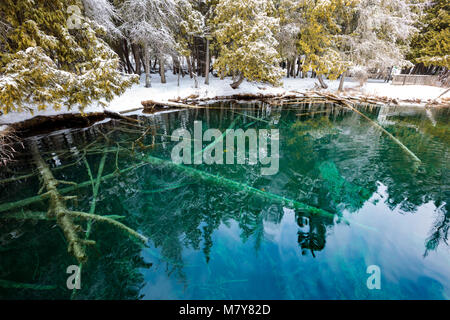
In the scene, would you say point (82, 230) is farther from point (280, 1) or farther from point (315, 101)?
point (280, 1)

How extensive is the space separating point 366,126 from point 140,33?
19.0 metres

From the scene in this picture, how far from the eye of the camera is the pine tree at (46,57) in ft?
22.9

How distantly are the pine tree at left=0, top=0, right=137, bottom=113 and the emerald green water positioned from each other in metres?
2.24

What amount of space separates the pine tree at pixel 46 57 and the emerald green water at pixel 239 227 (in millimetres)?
2244

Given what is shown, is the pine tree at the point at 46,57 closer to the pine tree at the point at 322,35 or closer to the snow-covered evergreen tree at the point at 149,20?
the snow-covered evergreen tree at the point at 149,20

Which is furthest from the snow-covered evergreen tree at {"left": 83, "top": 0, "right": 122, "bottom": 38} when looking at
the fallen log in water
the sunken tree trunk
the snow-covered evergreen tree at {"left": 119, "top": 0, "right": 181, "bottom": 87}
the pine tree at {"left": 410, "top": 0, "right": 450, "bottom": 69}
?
the pine tree at {"left": 410, "top": 0, "right": 450, "bottom": 69}

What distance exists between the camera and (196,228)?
5.21 metres

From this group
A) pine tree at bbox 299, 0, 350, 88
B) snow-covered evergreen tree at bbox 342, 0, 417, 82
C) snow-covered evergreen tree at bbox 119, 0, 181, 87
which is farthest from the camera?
snow-covered evergreen tree at bbox 342, 0, 417, 82

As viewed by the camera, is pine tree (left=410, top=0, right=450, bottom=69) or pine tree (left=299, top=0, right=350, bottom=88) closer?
pine tree (left=299, top=0, right=350, bottom=88)

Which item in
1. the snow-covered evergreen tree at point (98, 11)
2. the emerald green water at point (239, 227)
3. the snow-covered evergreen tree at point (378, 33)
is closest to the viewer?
the emerald green water at point (239, 227)

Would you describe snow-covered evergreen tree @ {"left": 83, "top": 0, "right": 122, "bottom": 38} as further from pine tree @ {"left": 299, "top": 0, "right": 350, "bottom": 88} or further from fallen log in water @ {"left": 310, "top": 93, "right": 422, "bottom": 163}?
pine tree @ {"left": 299, "top": 0, "right": 350, "bottom": 88}

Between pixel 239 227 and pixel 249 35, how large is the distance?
1704 cm

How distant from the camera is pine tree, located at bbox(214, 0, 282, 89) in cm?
1725

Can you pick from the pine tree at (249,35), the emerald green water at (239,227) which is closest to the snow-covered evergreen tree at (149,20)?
the pine tree at (249,35)
